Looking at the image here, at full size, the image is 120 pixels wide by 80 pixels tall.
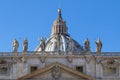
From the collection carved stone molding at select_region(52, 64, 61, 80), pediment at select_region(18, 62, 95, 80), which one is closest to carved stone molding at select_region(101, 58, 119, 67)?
pediment at select_region(18, 62, 95, 80)

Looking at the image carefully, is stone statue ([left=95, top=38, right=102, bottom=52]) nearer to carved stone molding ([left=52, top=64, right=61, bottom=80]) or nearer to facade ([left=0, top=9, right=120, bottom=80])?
facade ([left=0, top=9, right=120, bottom=80])

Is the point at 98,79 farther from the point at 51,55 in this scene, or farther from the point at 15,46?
the point at 15,46

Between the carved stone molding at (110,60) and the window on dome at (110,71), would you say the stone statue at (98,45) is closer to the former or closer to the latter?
the carved stone molding at (110,60)

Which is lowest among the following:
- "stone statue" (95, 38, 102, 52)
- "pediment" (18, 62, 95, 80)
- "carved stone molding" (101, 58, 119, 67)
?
"pediment" (18, 62, 95, 80)

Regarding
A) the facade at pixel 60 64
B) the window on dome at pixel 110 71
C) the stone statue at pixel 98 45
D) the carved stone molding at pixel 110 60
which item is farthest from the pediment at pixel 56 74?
the stone statue at pixel 98 45

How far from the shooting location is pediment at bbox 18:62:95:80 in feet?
159

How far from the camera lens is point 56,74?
48.6 metres

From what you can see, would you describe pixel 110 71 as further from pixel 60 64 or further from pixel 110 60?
pixel 60 64

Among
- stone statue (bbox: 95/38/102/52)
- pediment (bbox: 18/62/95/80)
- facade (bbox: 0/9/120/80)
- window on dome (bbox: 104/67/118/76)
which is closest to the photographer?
pediment (bbox: 18/62/95/80)

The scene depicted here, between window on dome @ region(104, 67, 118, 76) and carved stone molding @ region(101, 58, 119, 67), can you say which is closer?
carved stone molding @ region(101, 58, 119, 67)

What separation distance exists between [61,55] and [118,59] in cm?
579

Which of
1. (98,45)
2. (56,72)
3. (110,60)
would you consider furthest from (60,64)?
(110,60)

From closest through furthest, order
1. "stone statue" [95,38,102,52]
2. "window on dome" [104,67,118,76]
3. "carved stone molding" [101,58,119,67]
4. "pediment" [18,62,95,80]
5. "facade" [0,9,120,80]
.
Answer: "pediment" [18,62,95,80] < "facade" [0,9,120,80] < "carved stone molding" [101,58,119,67] < "window on dome" [104,67,118,76] < "stone statue" [95,38,102,52]

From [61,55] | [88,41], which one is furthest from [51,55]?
[88,41]
